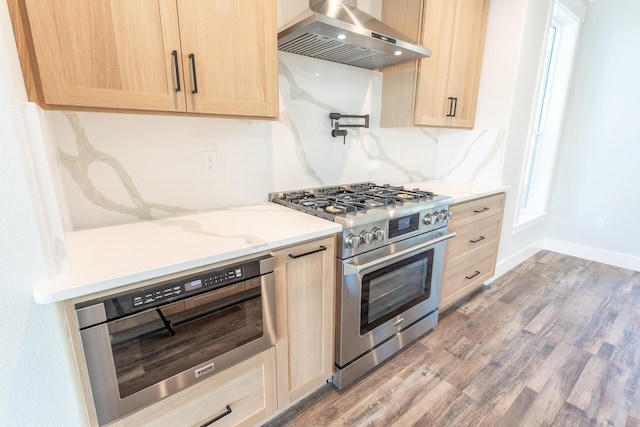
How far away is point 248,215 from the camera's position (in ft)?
5.24

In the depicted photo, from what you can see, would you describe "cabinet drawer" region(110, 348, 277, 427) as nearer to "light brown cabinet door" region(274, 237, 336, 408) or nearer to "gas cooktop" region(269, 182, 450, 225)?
"light brown cabinet door" region(274, 237, 336, 408)

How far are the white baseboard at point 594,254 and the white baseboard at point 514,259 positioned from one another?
0.16 m

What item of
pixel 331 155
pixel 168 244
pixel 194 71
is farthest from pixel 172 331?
pixel 331 155

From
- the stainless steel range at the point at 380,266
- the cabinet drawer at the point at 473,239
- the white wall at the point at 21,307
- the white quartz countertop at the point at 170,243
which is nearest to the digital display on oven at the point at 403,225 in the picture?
the stainless steel range at the point at 380,266

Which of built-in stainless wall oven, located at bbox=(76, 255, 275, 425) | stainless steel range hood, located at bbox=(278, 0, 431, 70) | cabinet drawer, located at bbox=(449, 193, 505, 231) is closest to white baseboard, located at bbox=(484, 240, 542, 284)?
cabinet drawer, located at bbox=(449, 193, 505, 231)

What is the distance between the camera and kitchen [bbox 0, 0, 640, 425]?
0.84m

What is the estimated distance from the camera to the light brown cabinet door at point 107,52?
957 mm

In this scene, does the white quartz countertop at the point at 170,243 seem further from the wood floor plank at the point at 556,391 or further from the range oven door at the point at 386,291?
the wood floor plank at the point at 556,391

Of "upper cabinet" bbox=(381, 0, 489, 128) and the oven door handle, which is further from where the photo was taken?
"upper cabinet" bbox=(381, 0, 489, 128)

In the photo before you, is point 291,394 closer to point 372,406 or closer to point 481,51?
point 372,406

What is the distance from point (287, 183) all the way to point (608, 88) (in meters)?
3.61

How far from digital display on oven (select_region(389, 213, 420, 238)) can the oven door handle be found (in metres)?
0.11

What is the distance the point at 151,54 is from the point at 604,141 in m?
4.27

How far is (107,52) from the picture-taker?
41.6 inches
